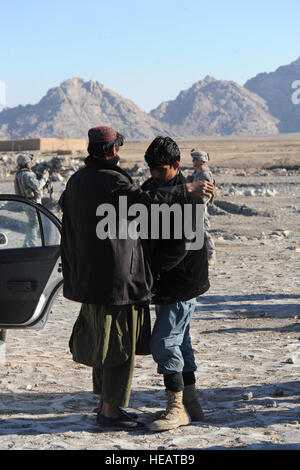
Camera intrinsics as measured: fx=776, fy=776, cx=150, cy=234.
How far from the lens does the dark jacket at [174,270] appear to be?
13.8ft

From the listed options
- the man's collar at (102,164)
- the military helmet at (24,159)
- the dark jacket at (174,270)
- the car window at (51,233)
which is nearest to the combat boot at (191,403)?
the dark jacket at (174,270)

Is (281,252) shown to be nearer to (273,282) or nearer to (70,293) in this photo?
(273,282)

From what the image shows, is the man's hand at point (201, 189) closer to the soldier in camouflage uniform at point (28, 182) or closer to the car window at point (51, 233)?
the car window at point (51, 233)

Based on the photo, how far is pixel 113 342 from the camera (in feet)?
13.6

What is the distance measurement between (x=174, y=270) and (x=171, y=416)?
0.82 meters

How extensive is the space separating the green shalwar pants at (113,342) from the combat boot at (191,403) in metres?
0.44

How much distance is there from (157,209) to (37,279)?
176 centimetres

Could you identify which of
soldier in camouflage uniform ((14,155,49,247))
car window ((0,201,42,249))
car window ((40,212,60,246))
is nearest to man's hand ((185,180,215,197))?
car window ((40,212,60,246))

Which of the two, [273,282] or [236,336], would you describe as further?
[273,282]

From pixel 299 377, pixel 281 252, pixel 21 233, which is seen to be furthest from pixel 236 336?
pixel 21 233

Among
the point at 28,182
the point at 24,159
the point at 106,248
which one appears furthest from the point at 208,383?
the point at 24,159

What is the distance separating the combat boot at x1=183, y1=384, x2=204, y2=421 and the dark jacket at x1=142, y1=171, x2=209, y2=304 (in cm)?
64

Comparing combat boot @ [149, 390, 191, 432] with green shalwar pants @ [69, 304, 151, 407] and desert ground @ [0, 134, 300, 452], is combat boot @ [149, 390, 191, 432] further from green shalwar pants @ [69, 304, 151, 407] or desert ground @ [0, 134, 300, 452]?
green shalwar pants @ [69, 304, 151, 407]

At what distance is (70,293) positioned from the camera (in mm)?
4320
